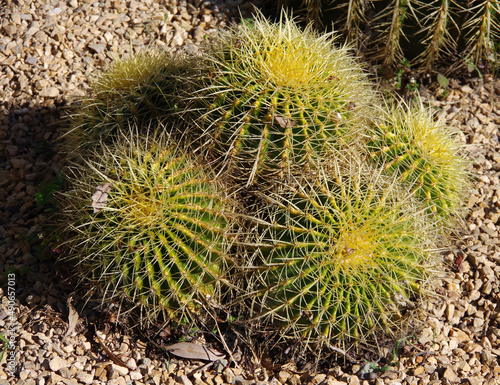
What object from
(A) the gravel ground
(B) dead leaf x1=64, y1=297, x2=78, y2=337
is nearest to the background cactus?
(A) the gravel ground

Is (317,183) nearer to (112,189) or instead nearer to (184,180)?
(184,180)

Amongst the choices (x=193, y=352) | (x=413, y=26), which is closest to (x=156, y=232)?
(x=193, y=352)

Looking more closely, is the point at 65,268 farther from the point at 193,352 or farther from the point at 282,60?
the point at 282,60

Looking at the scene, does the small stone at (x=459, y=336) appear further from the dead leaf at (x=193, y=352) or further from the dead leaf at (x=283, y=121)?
the dead leaf at (x=283, y=121)

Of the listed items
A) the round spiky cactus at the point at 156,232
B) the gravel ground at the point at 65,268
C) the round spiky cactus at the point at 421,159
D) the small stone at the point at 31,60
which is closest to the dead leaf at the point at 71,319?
the gravel ground at the point at 65,268

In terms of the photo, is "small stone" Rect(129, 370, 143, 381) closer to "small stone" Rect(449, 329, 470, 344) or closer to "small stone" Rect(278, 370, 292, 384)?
"small stone" Rect(278, 370, 292, 384)

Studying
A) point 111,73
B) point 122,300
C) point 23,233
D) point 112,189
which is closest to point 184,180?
point 112,189

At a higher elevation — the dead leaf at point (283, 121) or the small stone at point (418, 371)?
the dead leaf at point (283, 121)
